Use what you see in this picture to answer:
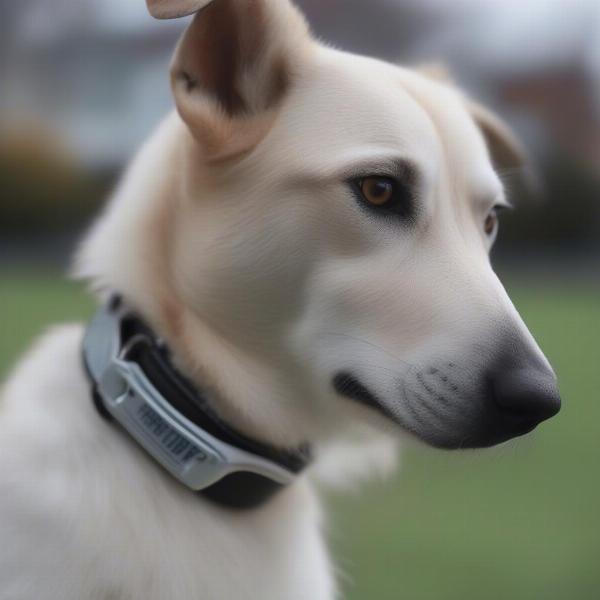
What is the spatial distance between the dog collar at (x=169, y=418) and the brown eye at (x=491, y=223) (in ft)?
1.87

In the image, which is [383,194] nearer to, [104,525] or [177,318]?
[177,318]

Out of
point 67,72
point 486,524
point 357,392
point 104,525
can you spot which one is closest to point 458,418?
point 357,392

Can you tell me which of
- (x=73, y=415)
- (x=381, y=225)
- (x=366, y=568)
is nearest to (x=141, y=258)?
(x=73, y=415)

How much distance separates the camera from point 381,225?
1478 millimetres

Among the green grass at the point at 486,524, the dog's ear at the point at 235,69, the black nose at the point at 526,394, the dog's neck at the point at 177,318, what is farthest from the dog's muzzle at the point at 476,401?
the dog's ear at the point at 235,69

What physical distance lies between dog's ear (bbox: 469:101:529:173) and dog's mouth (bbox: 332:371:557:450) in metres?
0.75

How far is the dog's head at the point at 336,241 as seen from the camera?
55.5 inches

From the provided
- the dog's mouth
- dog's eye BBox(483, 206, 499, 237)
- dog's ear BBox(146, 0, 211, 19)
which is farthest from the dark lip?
dog's ear BBox(146, 0, 211, 19)

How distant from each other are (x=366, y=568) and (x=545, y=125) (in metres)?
10.9

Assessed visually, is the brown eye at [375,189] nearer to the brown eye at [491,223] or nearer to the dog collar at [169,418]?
the brown eye at [491,223]

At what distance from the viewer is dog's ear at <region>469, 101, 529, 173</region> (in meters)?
1.94

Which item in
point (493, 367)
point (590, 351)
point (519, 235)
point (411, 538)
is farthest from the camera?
point (519, 235)

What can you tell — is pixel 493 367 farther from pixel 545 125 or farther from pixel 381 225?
pixel 545 125

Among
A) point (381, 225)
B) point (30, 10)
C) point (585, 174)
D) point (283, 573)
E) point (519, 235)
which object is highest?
point (381, 225)
